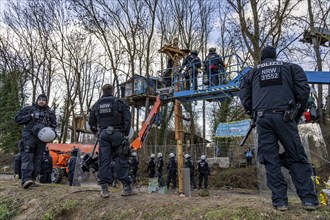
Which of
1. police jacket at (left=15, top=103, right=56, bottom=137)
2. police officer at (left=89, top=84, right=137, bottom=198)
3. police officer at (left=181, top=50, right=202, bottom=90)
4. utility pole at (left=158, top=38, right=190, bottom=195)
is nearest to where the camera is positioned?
police officer at (left=89, top=84, right=137, bottom=198)

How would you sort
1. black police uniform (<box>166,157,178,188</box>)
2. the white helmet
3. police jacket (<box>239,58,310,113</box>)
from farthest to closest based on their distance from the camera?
black police uniform (<box>166,157,178,188</box>)
the white helmet
police jacket (<box>239,58,310,113</box>)

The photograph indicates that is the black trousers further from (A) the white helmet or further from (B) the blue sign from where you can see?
(B) the blue sign

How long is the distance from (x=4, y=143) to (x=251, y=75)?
32.3 m

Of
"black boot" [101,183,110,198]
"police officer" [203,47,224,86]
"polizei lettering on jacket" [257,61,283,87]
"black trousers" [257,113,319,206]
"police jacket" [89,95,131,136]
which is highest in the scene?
"police officer" [203,47,224,86]

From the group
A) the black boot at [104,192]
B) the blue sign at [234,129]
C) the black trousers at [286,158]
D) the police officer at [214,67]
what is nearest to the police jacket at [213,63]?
the police officer at [214,67]

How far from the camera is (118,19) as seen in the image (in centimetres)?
2405

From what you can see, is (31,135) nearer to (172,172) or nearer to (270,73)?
(270,73)

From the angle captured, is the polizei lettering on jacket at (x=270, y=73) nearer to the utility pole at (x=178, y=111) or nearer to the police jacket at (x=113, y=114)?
the police jacket at (x=113, y=114)

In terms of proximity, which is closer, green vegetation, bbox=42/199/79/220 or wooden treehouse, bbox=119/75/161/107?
green vegetation, bbox=42/199/79/220

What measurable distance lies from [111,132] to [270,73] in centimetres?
286

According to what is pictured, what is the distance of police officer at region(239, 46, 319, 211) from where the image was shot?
416cm

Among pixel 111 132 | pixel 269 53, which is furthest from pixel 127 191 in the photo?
pixel 269 53

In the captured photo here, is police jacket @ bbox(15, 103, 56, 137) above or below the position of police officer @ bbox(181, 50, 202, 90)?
below

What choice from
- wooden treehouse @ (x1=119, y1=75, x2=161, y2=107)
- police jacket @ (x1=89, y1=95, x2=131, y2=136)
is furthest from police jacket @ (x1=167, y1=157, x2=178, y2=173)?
police jacket @ (x1=89, y1=95, x2=131, y2=136)
